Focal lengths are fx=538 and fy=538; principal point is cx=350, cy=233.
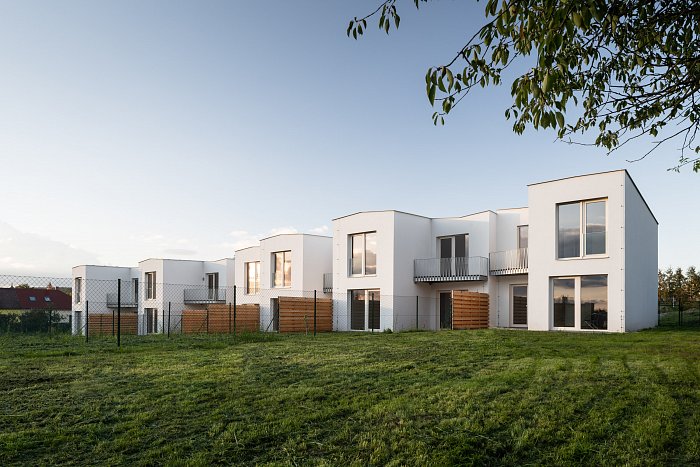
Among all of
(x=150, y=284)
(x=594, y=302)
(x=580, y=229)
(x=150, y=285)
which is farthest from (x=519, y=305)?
(x=150, y=285)

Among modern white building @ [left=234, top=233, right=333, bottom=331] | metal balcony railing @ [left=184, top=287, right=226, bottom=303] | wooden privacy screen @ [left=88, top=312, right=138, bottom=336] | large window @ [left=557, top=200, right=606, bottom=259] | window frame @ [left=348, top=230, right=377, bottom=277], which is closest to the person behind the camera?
large window @ [left=557, top=200, right=606, bottom=259]

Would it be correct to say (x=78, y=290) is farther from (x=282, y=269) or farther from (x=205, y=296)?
(x=282, y=269)

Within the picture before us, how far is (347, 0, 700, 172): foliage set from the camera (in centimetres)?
402

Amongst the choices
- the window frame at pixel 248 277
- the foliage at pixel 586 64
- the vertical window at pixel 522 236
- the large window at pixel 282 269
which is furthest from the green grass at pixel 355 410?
the window frame at pixel 248 277

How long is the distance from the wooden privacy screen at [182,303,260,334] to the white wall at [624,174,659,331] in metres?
15.3

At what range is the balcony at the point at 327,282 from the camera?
88.4ft

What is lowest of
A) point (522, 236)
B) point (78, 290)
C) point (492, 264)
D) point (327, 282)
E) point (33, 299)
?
point (33, 299)

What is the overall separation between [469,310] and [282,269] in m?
10.5

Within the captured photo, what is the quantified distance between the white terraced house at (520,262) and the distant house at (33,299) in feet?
91.6

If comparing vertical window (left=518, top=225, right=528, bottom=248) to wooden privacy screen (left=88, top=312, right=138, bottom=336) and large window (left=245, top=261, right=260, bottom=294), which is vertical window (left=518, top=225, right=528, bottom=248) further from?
wooden privacy screen (left=88, top=312, right=138, bottom=336)

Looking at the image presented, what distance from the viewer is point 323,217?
26.1 meters

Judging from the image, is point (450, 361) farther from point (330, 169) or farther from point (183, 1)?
point (330, 169)

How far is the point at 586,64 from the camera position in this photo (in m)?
5.60

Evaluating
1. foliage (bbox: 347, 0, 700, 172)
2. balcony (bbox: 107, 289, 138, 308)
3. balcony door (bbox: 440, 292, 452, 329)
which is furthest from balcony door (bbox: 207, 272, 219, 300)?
foliage (bbox: 347, 0, 700, 172)
